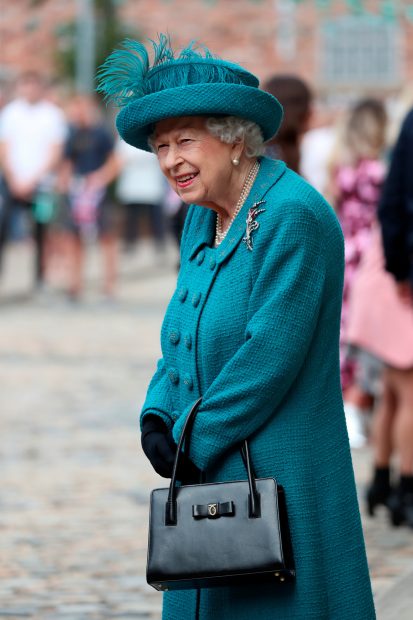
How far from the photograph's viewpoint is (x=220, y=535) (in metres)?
3.31

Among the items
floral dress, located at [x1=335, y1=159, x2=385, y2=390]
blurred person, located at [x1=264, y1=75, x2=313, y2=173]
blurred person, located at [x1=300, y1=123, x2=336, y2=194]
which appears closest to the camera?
blurred person, located at [x1=264, y1=75, x2=313, y2=173]

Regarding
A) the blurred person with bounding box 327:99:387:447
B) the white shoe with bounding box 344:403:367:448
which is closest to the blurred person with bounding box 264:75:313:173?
the blurred person with bounding box 327:99:387:447

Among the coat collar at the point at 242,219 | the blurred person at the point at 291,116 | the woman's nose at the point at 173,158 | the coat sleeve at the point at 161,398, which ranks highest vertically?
the blurred person at the point at 291,116

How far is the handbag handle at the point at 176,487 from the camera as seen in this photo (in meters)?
3.30

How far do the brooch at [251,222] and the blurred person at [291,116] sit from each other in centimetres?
275

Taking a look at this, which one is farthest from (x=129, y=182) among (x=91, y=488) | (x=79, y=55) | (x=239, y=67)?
(x=239, y=67)

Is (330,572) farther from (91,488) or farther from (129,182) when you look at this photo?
(129,182)

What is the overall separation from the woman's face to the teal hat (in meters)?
0.04

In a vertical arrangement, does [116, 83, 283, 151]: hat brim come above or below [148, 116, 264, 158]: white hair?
above

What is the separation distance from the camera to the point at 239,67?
355 centimetres

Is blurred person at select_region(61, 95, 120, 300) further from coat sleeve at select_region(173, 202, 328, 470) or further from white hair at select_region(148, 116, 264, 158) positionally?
coat sleeve at select_region(173, 202, 328, 470)

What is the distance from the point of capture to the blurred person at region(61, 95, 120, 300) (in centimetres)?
1759

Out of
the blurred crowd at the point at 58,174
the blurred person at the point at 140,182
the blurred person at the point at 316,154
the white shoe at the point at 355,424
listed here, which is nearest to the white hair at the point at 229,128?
the white shoe at the point at 355,424

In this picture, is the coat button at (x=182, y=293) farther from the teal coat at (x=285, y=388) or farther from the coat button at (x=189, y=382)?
the coat button at (x=189, y=382)
